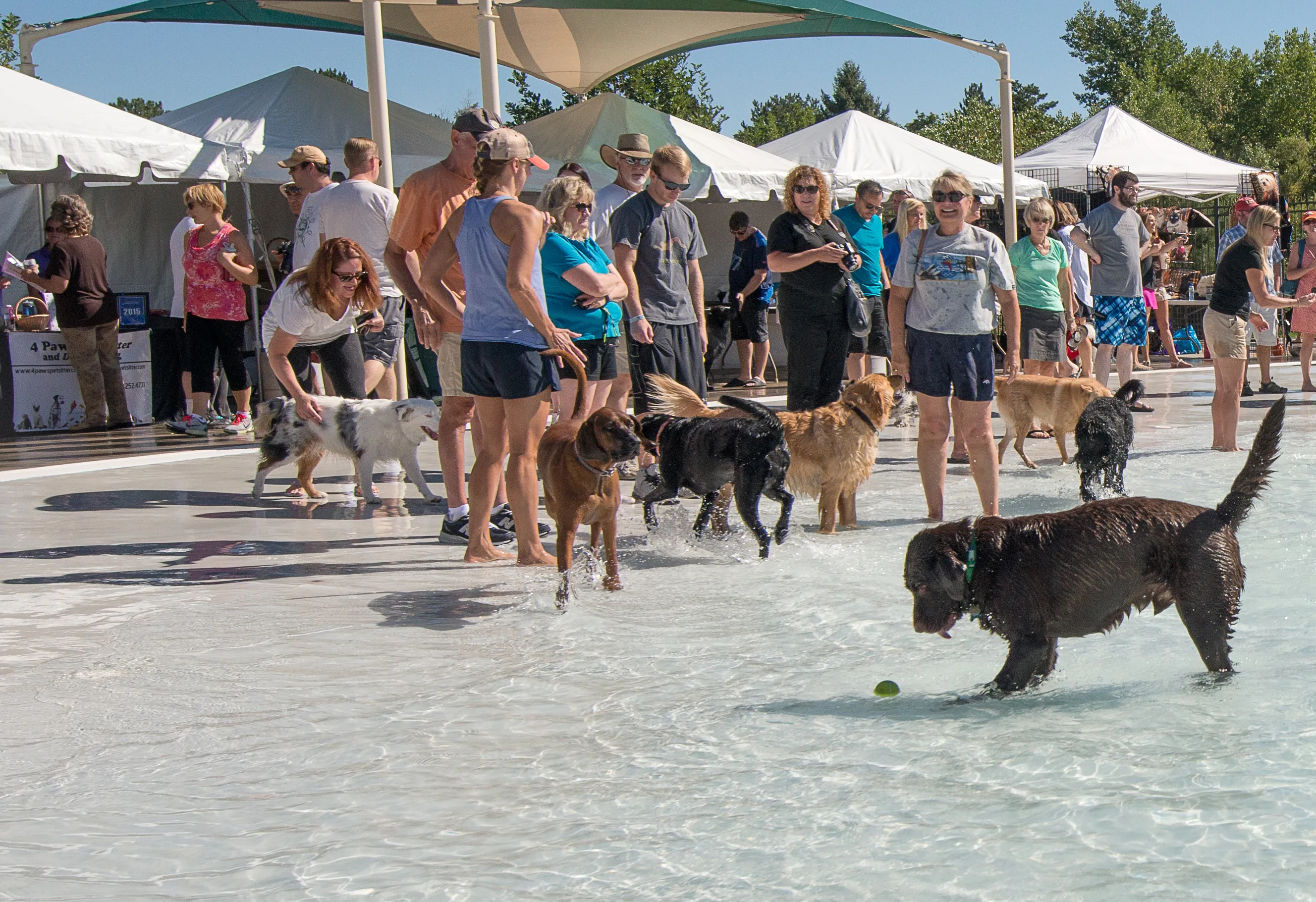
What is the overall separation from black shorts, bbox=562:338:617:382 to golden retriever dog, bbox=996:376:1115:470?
2609mm

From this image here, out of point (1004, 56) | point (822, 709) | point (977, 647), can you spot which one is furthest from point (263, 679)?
point (1004, 56)

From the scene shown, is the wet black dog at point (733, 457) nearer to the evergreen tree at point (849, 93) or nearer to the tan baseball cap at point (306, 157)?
the tan baseball cap at point (306, 157)

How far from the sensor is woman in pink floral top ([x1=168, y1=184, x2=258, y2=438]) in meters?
10.5

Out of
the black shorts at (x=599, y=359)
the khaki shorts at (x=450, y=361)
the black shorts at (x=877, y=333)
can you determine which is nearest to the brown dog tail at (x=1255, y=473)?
the black shorts at (x=599, y=359)

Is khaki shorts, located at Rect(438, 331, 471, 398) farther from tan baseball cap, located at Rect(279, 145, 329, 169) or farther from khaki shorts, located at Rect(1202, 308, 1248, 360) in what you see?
khaki shorts, located at Rect(1202, 308, 1248, 360)

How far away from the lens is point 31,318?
41.4 feet

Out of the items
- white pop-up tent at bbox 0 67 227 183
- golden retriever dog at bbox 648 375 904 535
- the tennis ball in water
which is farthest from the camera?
white pop-up tent at bbox 0 67 227 183

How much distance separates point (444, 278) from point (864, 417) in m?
2.22

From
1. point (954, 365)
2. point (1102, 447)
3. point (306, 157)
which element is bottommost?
point (1102, 447)

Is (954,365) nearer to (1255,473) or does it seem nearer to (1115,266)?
(1255,473)

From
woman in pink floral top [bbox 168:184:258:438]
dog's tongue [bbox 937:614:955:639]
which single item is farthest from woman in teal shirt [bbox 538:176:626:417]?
woman in pink floral top [bbox 168:184:258:438]

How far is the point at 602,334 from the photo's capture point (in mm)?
7035

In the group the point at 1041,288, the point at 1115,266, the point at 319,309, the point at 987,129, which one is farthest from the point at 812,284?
the point at 987,129

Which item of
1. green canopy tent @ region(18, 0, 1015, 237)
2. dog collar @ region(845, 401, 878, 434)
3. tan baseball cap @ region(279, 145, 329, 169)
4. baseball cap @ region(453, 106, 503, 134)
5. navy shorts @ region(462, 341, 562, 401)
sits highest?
green canopy tent @ region(18, 0, 1015, 237)
